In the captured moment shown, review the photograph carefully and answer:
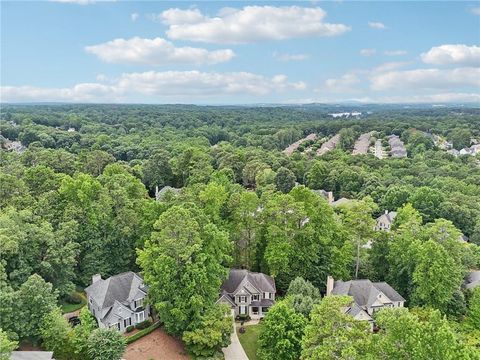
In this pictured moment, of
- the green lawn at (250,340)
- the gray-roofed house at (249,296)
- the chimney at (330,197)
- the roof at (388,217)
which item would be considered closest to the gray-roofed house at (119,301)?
the gray-roofed house at (249,296)

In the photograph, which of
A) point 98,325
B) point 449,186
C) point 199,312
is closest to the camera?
point 199,312

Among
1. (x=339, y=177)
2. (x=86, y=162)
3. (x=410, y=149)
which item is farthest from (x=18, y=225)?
(x=410, y=149)

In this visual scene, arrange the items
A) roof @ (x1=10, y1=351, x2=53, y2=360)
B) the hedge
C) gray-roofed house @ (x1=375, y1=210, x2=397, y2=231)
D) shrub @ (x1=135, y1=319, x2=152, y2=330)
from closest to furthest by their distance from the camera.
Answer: roof @ (x1=10, y1=351, x2=53, y2=360) → the hedge → shrub @ (x1=135, y1=319, x2=152, y2=330) → gray-roofed house @ (x1=375, y1=210, x2=397, y2=231)

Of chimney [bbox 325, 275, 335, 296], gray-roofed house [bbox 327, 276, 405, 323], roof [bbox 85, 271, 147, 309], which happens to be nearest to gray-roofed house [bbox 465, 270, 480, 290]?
gray-roofed house [bbox 327, 276, 405, 323]

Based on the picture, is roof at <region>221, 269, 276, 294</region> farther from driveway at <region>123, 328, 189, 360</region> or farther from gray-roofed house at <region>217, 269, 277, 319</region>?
driveway at <region>123, 328, 189, 360</region>

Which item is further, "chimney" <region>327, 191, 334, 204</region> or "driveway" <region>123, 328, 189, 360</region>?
"chimney" <region>327, 191, 334, 204</region>

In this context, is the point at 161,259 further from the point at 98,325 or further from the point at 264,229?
the point at 264,229

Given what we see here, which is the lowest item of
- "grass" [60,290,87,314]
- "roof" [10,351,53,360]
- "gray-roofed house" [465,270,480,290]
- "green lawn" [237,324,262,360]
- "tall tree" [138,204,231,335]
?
"green lawn" [237,324,262,360]
